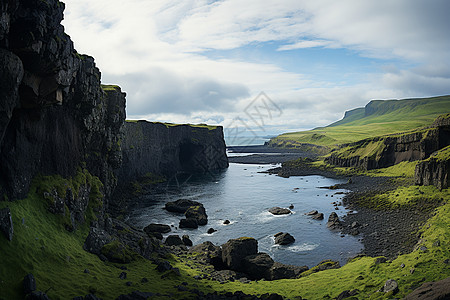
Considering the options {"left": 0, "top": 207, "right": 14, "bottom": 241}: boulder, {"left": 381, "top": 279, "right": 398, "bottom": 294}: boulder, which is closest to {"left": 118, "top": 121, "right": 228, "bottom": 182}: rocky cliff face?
{"left": 0, "top": 207, "right": 14, "bottom": 241}: boulder

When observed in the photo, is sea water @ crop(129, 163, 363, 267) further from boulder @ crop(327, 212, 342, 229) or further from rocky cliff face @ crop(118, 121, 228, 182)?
rocky cliff face @ crop(118, 121, 228, 182)

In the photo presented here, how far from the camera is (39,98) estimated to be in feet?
108

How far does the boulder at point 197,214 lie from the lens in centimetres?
7006

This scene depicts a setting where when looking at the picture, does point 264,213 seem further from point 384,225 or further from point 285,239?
point 384,225

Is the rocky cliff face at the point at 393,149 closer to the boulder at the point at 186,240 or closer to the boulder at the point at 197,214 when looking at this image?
the boulder at the point at 197,214

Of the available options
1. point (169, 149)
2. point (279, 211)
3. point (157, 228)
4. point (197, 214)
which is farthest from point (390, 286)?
point (169, 149)

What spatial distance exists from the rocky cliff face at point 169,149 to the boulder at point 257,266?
69825 millimetres

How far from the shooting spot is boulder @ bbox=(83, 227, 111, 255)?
3662 centimetres

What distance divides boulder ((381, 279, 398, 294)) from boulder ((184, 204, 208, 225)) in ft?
153

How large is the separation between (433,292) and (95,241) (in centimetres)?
3472

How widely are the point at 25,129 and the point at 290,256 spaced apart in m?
42.0

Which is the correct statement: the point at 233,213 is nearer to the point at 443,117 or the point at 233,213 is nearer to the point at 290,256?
the point at 290,256

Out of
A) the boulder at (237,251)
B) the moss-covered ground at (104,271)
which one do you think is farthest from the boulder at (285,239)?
the moss-covered ground at (104,271)

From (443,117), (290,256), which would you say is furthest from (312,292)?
(443,117)
